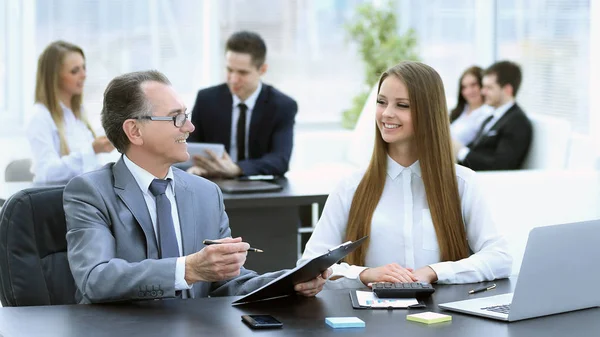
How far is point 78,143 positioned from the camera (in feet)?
17.2

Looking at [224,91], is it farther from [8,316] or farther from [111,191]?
[8,316]

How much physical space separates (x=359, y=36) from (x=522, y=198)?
317 centimetres

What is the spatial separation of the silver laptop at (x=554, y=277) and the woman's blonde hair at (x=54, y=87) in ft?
10.8

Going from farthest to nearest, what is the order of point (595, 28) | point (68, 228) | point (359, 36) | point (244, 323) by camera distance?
point (359, 36) → point (595, 28) → point (68, 228) → point (244, 323)

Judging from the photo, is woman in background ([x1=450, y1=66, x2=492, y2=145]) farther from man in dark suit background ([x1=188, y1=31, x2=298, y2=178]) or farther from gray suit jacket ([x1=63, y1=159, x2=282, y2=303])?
gray suit jacket ([x1=63, y1=159, x2=282, y2=303])

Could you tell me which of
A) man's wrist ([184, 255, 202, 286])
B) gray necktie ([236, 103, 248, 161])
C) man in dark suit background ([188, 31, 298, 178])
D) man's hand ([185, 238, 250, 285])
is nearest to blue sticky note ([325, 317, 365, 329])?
man's hand ([185, 238, 250, 285])

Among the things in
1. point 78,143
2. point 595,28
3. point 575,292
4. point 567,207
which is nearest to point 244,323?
point 575,292

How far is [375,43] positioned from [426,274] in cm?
541

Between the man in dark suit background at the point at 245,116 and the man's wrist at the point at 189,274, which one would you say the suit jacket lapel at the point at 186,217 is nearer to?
the man's wrist at the point at 189,274

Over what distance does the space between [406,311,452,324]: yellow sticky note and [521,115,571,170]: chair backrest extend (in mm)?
4120

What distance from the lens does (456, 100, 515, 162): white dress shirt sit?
667 cm

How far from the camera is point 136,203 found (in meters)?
2.69

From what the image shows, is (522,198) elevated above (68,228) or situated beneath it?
situated beneath

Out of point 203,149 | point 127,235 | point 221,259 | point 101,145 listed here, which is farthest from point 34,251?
point 101,145
